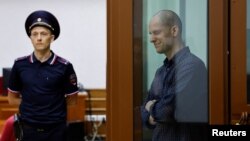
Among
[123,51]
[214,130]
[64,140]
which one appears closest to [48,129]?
[64,140]

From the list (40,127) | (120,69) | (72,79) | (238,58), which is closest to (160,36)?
(120,69)

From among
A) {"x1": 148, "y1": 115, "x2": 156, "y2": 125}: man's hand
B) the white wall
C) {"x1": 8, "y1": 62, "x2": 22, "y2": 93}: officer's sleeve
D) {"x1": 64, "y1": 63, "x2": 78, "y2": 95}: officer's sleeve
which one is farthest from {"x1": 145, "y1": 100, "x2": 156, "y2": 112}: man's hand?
the white wall

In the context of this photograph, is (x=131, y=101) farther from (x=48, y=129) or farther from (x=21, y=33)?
(x=21, y=33)

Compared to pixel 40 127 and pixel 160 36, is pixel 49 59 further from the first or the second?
pixel 160 36

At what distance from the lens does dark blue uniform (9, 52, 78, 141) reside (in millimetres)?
2273

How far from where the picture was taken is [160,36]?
6.46ft

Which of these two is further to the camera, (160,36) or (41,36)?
(41,36)

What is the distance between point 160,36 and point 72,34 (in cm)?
377

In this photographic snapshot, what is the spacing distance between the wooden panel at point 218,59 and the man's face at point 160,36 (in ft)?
0.68

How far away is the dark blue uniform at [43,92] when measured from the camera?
2.27 metres

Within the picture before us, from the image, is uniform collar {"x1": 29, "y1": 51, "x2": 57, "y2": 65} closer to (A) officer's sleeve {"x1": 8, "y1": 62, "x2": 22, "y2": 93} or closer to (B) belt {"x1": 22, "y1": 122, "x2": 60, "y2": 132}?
(A) officer's sleeve {"x1": 8, "y1": 62, "x2": 22, "y2": 93}

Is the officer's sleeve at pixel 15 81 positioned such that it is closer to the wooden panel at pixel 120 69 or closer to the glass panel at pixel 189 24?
the wooden panel at pixel 120 69

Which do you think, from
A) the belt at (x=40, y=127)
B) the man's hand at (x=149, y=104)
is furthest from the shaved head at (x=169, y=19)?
the belt at (x=40, y=127)

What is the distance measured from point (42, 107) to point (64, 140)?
0.26 metres
